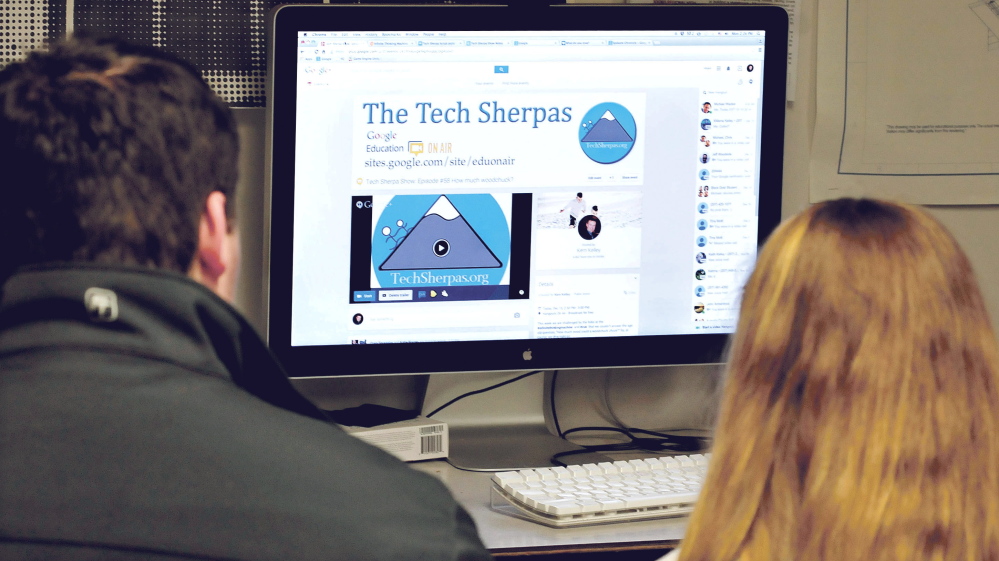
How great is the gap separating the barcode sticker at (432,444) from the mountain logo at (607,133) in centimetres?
42

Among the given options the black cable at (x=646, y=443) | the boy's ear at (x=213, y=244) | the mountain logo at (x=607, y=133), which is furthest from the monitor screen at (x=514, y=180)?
the boy's ear at (x=213, y=244)

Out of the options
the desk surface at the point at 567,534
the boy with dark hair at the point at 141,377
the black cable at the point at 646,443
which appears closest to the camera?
the boy with dark hair at the point at 141,377

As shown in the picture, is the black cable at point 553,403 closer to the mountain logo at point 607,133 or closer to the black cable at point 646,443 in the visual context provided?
the black cable at point 646,443

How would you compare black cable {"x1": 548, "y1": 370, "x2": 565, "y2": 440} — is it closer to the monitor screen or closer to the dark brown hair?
the monitor screen

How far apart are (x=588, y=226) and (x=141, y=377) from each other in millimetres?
761

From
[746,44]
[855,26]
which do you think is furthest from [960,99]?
[746,44]

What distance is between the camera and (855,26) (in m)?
1.38

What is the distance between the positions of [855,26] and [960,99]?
202 mm

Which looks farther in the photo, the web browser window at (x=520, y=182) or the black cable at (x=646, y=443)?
the black cable at (x=646, y=443)

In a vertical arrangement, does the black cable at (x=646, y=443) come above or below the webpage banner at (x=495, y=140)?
below

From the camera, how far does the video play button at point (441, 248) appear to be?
3.86 ft

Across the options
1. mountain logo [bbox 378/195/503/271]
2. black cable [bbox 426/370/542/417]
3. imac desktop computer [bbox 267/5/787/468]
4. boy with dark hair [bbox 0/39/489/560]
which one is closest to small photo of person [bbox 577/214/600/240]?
imac desktop computer [bbox 267/5/787/468]

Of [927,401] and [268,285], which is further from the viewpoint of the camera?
[268,285]

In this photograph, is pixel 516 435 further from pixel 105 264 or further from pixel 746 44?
pixel 105 264
